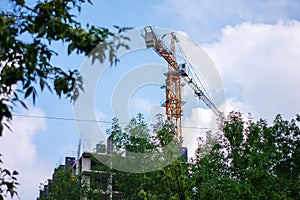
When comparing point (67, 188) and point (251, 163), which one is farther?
point (67, 188)

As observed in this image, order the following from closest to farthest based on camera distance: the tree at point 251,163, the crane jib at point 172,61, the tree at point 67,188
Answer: the tree at point 251,163
the tree at point 67,188
the crane jib at point 172,61

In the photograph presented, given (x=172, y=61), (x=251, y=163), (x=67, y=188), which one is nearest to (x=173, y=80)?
(x=172, y=61)

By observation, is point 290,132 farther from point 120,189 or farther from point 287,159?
point 120,189

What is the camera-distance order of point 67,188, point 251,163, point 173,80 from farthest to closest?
point 173,80
point 67,188
point 251,163

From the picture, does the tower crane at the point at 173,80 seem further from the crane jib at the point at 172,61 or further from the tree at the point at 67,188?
the tree at the point at 67,188

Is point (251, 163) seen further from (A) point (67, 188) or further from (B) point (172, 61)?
(B) point (172, 61)

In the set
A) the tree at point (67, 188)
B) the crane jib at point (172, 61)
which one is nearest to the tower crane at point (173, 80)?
the crane jib at point (172, 61)

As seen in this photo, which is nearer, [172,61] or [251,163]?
[251,163]

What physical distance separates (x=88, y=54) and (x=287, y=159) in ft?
42.5

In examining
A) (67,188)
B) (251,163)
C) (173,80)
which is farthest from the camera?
(173,80)

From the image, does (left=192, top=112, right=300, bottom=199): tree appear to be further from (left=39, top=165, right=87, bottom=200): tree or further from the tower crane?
the tower crane

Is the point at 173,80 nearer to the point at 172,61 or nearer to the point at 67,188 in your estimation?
the point at 172,61

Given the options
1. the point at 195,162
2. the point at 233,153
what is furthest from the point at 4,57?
the point at 195,162

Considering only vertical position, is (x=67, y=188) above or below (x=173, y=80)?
below
